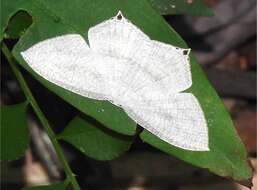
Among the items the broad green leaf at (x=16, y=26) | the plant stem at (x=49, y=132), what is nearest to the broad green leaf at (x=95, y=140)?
the plant stem at (x=49, y=132)

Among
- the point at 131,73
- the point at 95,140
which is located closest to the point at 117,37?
the point at 131,73

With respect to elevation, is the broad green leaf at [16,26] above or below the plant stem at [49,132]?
above

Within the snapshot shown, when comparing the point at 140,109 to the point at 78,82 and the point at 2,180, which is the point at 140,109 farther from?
the point at 2,180

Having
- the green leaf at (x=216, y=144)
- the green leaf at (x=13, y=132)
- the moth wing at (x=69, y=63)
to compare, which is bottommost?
the green leaf at (x=13, y=132)

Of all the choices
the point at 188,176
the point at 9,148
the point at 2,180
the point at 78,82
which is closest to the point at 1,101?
the point at 2,180

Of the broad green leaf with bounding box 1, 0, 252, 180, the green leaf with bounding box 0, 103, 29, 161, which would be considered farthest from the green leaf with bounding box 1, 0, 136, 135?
the green leaf with bounding box 0, 103, 29, 161

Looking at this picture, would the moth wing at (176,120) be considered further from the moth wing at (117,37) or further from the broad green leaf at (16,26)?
the broad green leaf at (16,26)

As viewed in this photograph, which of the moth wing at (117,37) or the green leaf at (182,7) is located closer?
the moth wing at (117,37)

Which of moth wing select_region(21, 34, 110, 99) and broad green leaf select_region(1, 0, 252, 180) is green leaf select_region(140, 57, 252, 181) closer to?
broad green leaf select_region(1, 0, 252, 180)
